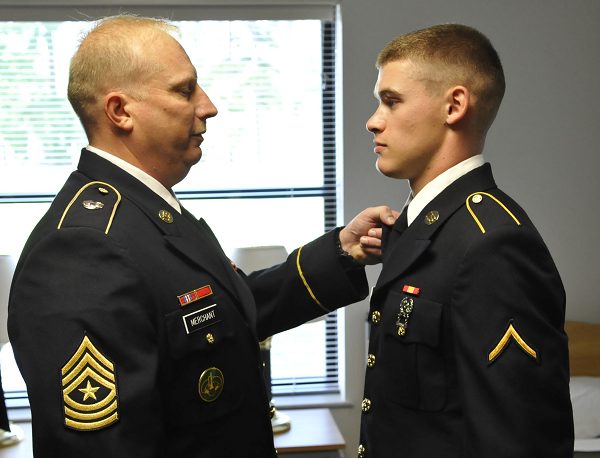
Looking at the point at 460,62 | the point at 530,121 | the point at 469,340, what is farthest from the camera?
the point at 530,121

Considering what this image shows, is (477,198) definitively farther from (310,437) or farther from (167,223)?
(310,437)

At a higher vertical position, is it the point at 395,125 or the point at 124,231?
the point at 395,125

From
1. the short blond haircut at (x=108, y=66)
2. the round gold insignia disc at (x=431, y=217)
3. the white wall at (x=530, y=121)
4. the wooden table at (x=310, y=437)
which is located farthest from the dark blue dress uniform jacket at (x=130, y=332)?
the white wall at (x=530, y=121)

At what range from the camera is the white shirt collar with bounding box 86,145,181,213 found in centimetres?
157

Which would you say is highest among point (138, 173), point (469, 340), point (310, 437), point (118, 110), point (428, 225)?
point (118, 110)

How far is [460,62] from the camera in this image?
163cm

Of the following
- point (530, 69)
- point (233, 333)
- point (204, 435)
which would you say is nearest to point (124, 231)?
point (233, 333)

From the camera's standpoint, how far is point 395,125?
165 cm

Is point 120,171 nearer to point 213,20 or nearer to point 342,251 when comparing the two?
point 342,251

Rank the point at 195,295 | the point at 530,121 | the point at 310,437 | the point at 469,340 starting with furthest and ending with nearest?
the point at 530,121, the point at 310,437, the point at 195,295, the point at 469,340

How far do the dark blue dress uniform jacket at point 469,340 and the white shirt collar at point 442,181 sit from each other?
18mm

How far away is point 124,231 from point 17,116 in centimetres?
240

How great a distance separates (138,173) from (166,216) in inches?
4.1

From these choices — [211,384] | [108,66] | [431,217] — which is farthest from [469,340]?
[108,66]
